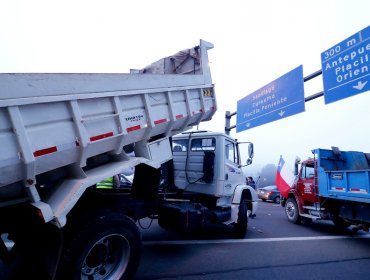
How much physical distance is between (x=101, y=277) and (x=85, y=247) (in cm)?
61

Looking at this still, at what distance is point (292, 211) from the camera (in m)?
9.63

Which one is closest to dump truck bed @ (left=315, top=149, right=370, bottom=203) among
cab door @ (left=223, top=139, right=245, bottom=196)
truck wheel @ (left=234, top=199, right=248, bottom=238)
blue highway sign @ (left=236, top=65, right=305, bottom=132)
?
blue highway sign @ (left=236, top=65, right=305, bottom=132)

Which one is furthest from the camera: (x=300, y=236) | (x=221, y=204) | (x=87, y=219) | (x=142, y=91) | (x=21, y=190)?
(x=300, y=236)

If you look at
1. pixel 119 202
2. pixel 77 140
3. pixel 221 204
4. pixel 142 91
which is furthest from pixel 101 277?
pixel 221 204

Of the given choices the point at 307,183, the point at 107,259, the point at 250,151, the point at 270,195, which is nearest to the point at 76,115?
the point at 107,259

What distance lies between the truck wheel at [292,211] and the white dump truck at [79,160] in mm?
6427

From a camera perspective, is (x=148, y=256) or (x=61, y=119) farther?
(x=148, y=256)

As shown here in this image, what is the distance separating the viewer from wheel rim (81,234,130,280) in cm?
332

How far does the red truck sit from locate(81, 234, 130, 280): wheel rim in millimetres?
5619

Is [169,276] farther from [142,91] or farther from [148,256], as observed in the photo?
[142,91]

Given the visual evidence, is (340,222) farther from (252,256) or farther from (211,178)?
Answer: (211,178)

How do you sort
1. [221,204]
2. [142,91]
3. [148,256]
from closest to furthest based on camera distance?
[142,91]
[148,256]
[221,204]

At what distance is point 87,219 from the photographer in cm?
321

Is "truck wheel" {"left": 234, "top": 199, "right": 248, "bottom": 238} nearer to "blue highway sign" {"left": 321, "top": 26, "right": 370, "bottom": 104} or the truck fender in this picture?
the truck fender
